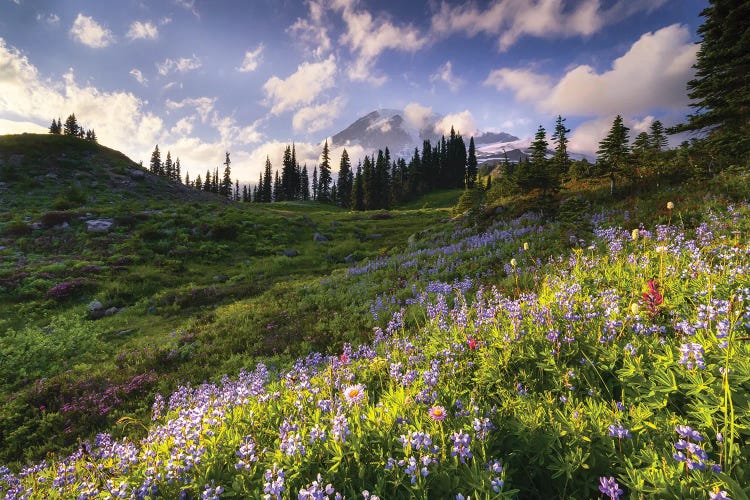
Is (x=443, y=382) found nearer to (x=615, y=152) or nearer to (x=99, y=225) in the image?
(x=615, y=152)

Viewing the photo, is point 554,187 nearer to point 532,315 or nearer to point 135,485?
point 532,315

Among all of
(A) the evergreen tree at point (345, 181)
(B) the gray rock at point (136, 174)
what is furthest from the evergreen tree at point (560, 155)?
(A) the evergreen tree at point (345, 181)

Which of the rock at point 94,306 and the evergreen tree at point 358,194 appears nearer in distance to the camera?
the rock at point 94,306

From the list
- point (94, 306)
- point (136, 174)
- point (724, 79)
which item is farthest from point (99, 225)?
point (724, 79)

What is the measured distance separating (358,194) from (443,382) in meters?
85.1

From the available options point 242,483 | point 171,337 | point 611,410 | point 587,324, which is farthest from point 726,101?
point 171,337

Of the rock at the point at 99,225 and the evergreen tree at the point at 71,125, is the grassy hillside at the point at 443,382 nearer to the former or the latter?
the rock at the point at 99,225

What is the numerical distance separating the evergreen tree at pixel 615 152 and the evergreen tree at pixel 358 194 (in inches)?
2738

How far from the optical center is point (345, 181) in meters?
108

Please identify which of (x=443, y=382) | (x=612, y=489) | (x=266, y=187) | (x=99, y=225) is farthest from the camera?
(x=266, y=187)

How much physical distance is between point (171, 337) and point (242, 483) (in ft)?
36.1

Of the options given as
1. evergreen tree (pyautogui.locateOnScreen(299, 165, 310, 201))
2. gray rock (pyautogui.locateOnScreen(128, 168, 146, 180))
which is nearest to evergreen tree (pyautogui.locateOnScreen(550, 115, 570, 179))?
gray rock (pyautogui.locateOnScreen(128, 168, 146, 180))

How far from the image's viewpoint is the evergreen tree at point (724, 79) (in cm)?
1425

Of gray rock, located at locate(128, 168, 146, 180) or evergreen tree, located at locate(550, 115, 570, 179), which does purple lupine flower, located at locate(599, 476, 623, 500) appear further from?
gray rock, located at locate(128, 168, 146, 180)
